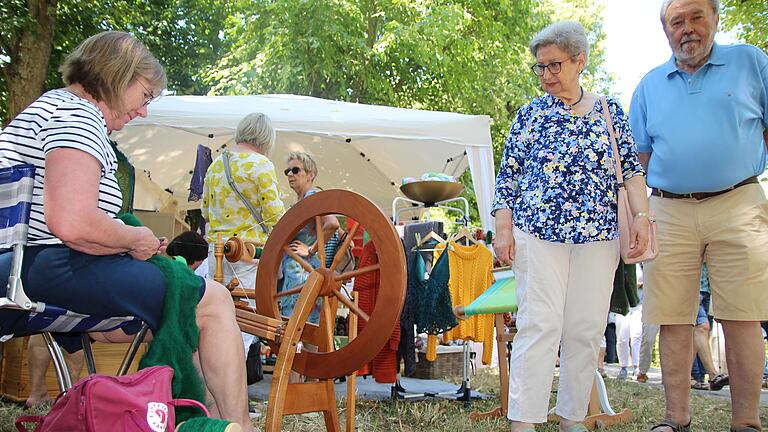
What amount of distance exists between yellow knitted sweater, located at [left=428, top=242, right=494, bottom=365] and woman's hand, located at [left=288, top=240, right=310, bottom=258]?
1.79 m

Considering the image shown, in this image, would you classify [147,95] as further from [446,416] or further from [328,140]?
[328,140]

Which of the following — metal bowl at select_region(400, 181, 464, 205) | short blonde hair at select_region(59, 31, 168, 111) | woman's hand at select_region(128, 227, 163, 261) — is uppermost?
metal bowl at select_region(400, 181, 464, 205)

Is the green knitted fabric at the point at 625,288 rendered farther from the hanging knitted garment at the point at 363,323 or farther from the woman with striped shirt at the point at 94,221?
the woman with striped shirt at the point at 94,221

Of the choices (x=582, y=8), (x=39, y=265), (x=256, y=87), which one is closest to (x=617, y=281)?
(x=39, y=265)

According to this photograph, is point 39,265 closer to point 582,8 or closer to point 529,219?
point 529,219

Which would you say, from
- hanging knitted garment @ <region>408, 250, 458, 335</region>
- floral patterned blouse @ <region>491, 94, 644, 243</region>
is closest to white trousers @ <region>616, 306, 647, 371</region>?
hanging knitted garment @ <region>408, 250, 458, 335</region>

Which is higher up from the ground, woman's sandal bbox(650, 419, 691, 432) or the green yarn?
the green yarn

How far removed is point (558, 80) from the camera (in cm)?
255

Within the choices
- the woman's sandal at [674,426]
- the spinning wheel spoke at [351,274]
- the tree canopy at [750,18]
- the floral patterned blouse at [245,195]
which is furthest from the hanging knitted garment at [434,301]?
the tree canopy at [750,18]

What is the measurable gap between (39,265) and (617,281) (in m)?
2.84

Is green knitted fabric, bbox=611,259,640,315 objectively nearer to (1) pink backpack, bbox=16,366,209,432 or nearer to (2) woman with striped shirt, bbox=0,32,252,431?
(2) woman with striped shirt, bbox=0,32,252,431

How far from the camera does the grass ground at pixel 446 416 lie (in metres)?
3.23

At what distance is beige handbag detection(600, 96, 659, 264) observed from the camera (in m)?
2.50

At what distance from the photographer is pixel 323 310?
235 centimetres
